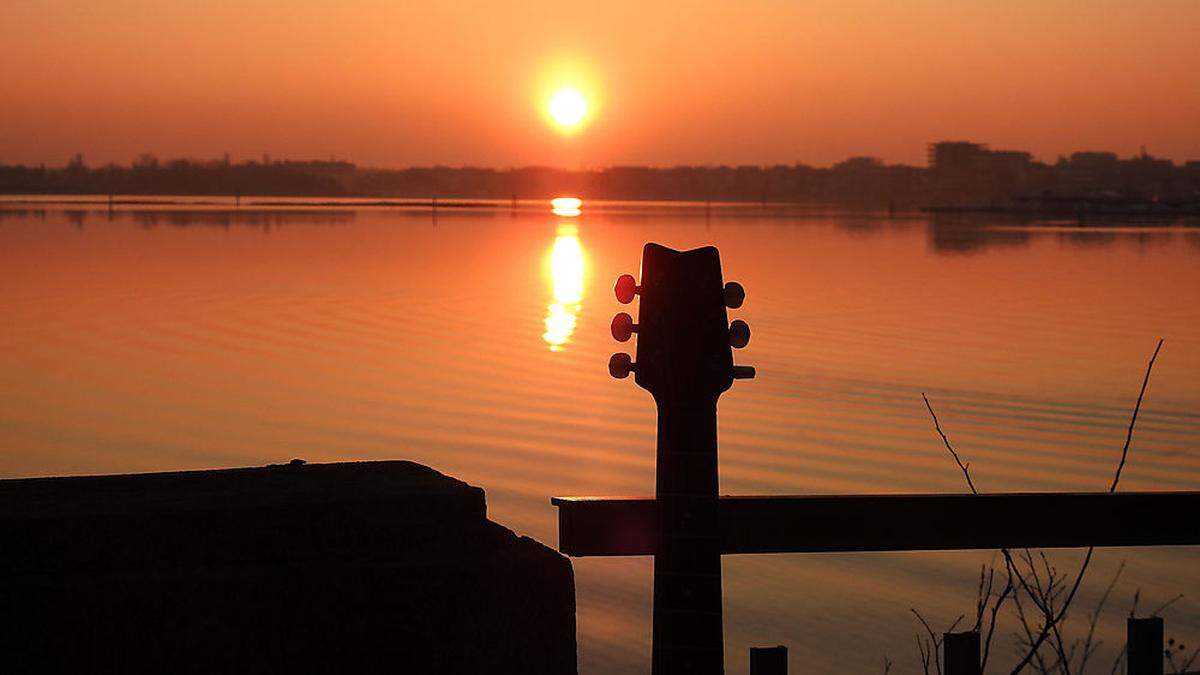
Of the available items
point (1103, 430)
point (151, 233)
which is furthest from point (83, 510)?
point (151, 233)

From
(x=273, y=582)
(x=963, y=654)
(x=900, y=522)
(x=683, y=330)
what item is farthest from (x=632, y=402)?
(x=273, y=582)

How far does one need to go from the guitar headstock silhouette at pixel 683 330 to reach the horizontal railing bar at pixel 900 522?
0.23 m

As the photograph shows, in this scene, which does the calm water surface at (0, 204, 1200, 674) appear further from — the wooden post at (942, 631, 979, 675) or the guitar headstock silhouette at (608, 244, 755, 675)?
the guitar headstock silhouette at (608, 244, 755, 675)

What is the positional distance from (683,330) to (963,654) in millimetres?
911

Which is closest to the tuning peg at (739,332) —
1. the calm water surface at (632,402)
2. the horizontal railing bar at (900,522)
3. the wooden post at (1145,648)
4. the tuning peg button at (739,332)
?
the tuning peg button at (739,332)

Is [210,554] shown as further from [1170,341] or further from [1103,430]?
[1170,341]

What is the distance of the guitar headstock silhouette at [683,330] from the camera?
2.69 meters

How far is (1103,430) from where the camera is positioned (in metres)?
18.3

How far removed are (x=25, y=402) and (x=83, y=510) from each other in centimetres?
1982

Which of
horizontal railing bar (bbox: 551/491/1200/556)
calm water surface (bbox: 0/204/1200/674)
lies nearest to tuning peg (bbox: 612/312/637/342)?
horizontal railing bar (bbox: 551/491/1200/556)

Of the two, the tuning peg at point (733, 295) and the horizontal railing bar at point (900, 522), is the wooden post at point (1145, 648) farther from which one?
the tuning peg at point (733, 295)

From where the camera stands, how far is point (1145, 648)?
3.28 metres

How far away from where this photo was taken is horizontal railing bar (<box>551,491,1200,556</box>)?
278cm

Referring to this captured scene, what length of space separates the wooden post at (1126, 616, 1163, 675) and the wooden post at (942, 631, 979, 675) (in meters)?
0.42
